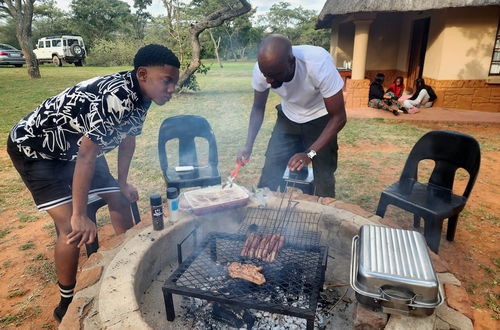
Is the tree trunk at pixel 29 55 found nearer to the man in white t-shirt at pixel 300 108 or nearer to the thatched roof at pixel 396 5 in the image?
the thatched roof at pixel 396 5

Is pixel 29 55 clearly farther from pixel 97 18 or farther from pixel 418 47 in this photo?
pixel 97 18

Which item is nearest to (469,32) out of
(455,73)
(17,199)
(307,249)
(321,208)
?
(455,73)

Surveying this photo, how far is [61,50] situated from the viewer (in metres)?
26.9

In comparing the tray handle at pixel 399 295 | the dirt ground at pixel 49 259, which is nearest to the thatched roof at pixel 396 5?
the dirt ground at pixel 49 259

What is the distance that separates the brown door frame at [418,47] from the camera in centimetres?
1126

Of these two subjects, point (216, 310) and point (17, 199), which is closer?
point (216, 310)

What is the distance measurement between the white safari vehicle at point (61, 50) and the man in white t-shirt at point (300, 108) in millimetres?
28642

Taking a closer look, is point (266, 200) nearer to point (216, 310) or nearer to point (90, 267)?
point (216, 310)

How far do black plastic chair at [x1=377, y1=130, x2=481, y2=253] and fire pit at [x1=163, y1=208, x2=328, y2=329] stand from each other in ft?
3.74

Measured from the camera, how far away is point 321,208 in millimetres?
3180

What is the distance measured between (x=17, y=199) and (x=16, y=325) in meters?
2.92

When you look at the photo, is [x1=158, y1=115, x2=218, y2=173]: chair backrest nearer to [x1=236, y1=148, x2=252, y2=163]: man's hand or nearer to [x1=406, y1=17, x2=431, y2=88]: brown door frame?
[x1=236, y1=148, x2=252, y2=163]: man's hand

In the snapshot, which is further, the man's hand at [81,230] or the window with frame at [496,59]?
the window with frame at [496,59]

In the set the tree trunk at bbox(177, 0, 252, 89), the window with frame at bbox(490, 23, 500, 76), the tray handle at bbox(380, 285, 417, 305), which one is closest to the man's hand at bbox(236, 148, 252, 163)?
the tray handle at bbox(380, 285, 417, 305)
